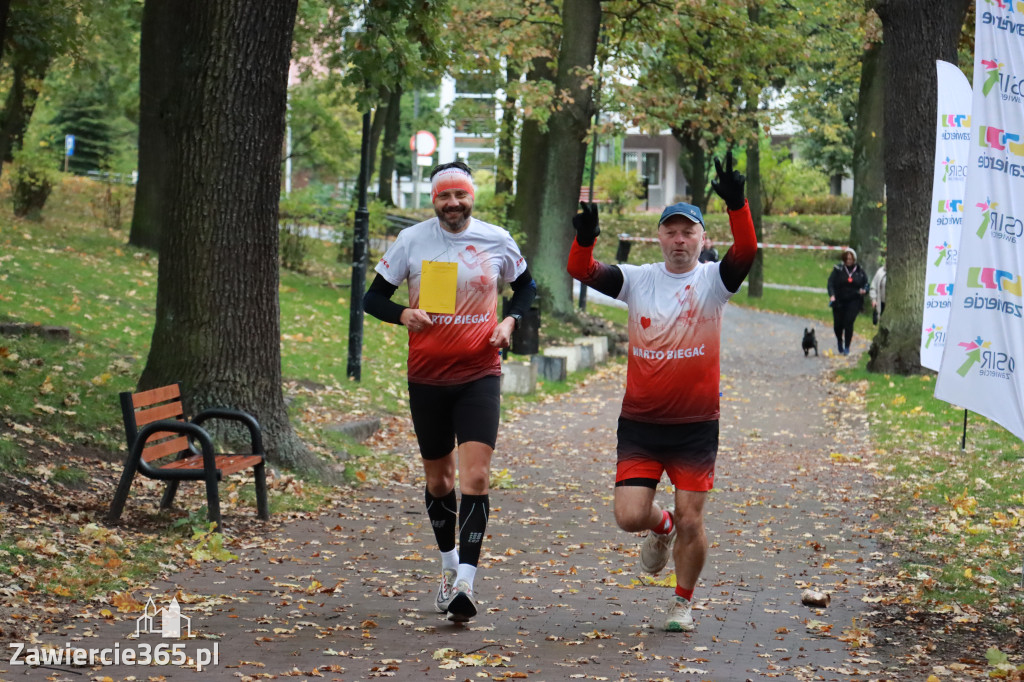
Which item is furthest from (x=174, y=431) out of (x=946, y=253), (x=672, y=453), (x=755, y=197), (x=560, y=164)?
(x=755, y=197)

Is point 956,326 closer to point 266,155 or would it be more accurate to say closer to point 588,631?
point 588,631

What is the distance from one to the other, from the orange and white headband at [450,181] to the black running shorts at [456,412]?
995 mm

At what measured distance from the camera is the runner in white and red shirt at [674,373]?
6.55m

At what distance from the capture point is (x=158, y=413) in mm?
9133

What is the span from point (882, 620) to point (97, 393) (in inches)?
288

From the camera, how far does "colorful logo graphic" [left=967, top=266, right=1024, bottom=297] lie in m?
6.90

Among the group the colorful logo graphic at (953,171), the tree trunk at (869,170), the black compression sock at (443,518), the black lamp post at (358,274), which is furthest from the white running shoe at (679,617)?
the tree trunk at (869,170)

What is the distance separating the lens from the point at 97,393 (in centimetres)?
1158

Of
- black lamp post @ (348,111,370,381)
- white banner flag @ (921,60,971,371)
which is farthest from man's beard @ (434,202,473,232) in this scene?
black lamp post @ (348,111,370,381)

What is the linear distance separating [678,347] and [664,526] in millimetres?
1044

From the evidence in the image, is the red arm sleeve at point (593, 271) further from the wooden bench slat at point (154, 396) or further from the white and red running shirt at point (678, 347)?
the wooden bench slat at point (154, 396)

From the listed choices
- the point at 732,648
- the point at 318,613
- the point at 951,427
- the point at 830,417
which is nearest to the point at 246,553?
the point at 318,613

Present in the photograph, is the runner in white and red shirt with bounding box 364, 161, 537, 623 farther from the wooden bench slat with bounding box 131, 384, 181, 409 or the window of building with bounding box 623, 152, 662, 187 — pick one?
the window of building with bounding box 623, 152, 662, 187

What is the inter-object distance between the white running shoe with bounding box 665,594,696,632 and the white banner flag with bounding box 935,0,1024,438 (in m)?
1.87
